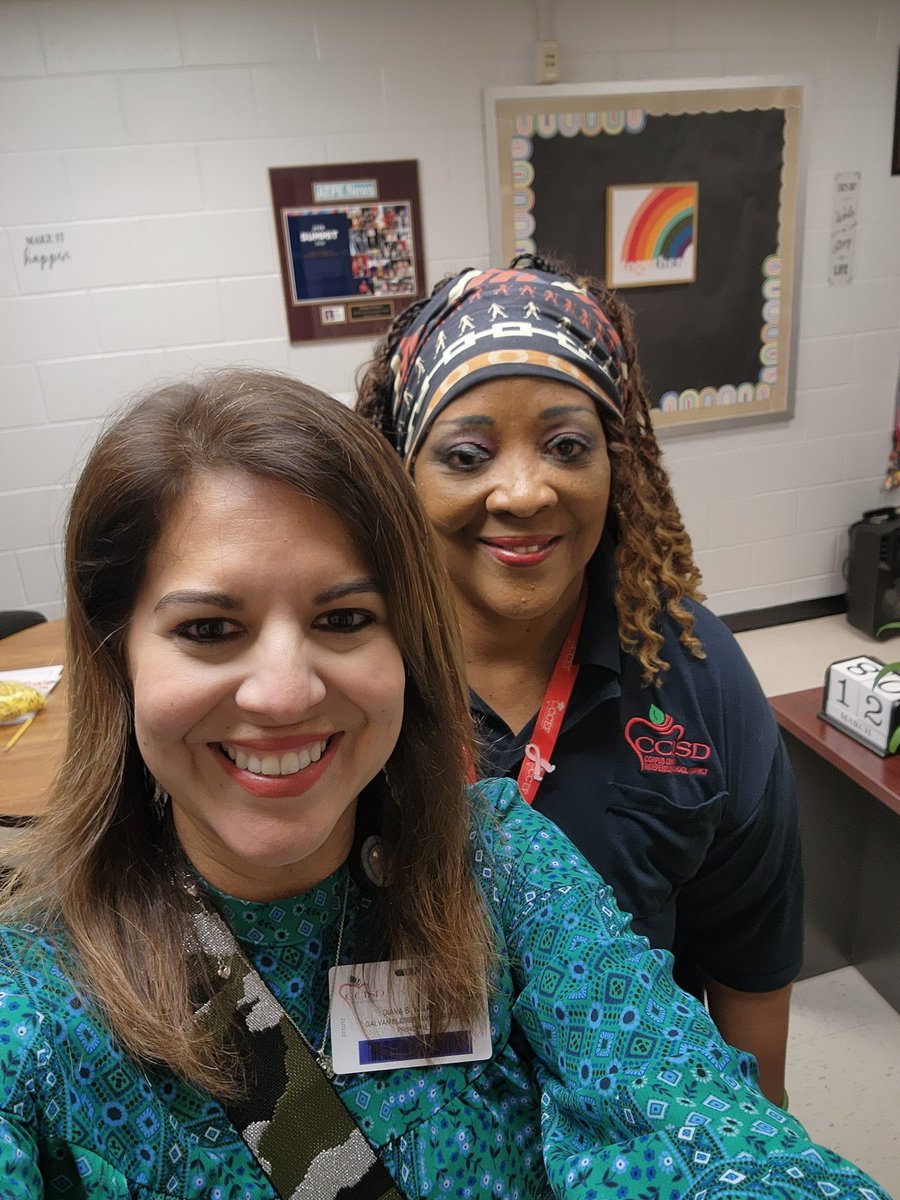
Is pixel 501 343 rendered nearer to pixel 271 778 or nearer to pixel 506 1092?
pixel 271 778

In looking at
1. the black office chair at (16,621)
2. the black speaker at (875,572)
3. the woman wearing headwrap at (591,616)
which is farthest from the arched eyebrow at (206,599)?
the black speaker at (875,572)

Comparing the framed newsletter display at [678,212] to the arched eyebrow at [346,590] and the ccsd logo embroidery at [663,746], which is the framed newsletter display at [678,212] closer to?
the ccsd logo embroidery at [663,746]

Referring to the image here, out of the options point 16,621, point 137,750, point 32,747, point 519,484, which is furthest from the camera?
point 16,621

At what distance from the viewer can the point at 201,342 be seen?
132 inches

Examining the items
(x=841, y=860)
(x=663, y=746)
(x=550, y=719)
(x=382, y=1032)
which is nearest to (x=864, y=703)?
(x=841, y=860)

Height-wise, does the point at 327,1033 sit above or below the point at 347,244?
below

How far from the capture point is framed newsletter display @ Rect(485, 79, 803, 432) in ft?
11.1

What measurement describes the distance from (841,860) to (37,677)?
2351 mm

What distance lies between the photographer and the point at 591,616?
1312mm

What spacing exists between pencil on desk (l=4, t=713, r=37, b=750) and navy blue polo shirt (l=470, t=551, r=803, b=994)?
139 cm

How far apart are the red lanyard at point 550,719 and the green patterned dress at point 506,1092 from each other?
0.26 meters

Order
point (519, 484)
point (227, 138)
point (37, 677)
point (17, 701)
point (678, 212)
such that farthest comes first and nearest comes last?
point (678, 212)
point (227, 138)
point (37, 677)
point (17, 701)
point (519, 484)

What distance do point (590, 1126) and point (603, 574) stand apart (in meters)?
0.78

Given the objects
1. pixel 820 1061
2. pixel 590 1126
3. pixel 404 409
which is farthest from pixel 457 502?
pixel 820 1061
